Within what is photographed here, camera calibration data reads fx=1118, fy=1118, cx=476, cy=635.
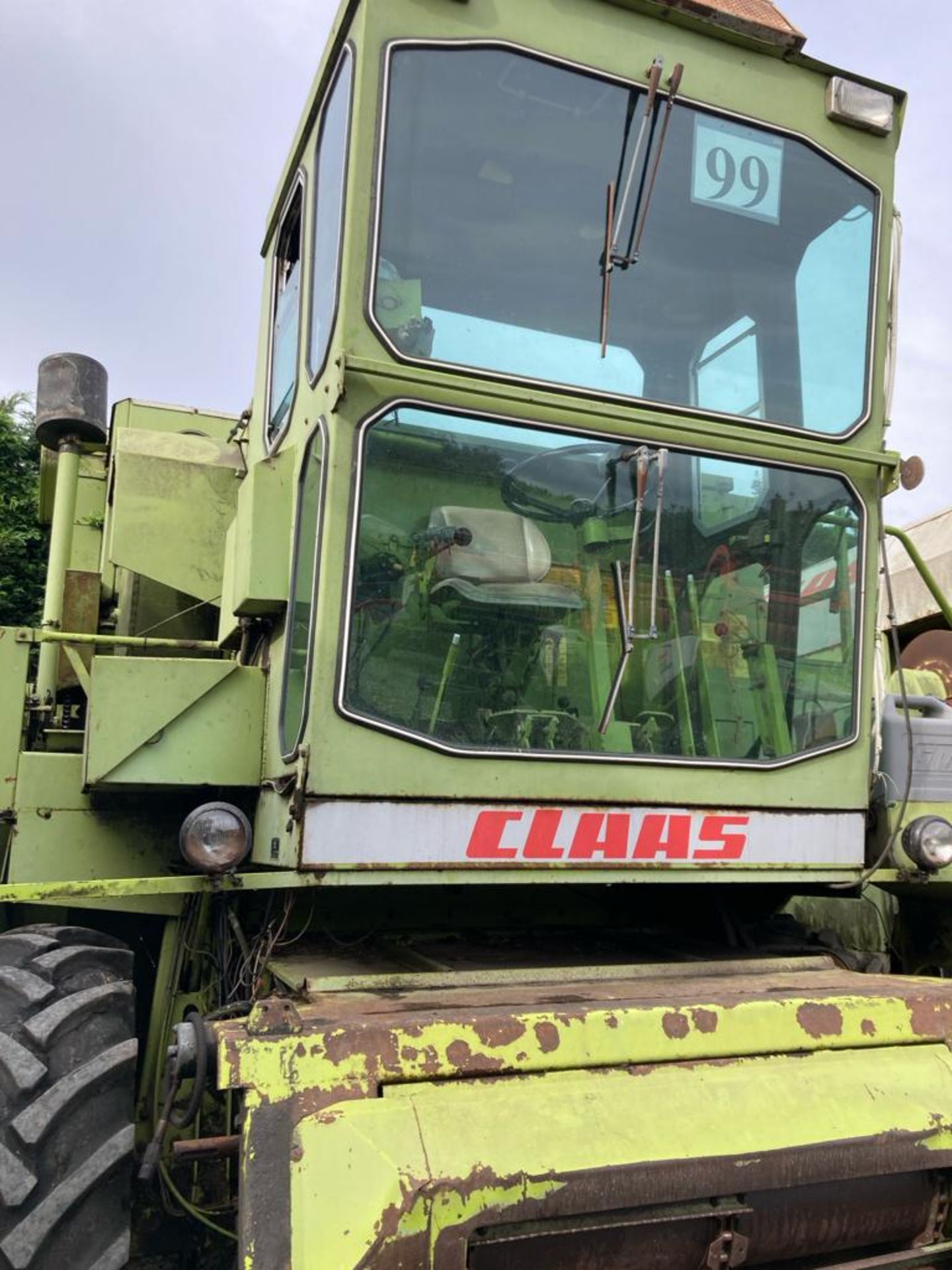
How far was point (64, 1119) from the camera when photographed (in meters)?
2.47

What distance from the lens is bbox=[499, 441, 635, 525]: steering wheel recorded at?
297 centimetres

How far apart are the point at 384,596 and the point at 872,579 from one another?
59.4 inches

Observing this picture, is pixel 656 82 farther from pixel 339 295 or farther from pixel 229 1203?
pixel 229 1203

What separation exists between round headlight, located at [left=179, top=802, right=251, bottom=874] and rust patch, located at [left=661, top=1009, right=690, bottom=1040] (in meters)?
1.11

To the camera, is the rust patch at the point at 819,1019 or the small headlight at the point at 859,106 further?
the small headlight at the point at 859,106

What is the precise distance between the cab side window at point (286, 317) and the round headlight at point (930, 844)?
2.22 meters

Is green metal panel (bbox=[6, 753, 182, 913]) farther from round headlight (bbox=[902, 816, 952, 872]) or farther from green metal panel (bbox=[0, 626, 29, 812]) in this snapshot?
round headlight (bbox=[902, 816, 952, 872])

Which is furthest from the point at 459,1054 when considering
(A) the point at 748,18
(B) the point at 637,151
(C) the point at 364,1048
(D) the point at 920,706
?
(A) the point at 748,18

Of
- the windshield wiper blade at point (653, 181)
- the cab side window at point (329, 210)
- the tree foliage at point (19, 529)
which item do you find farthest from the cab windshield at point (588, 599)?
the tree foliage at point (19, 529)

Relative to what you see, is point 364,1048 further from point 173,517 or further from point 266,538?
point 173,517

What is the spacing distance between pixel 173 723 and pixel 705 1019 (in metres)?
1.56

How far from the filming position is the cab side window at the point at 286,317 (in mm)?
3477

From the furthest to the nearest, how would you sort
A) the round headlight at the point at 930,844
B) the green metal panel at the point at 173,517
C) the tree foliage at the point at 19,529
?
the tree foliage at the point at 19,529 → the green metal panel at the point at 173,517 → the round headlight at the point at 930,844

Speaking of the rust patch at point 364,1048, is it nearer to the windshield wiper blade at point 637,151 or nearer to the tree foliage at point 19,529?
the windshield wiper blade at point 637,151
